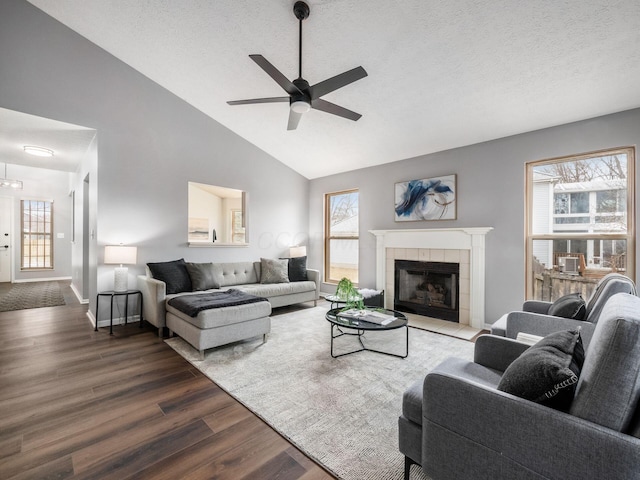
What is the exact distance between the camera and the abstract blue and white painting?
441 cm

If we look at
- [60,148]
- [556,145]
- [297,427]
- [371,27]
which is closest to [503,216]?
[556,145]

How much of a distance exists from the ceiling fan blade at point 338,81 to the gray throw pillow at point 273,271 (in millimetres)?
3179

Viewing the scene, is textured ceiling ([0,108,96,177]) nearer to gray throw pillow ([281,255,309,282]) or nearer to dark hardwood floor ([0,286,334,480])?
dark hardwood floor ([0,286,334,480])

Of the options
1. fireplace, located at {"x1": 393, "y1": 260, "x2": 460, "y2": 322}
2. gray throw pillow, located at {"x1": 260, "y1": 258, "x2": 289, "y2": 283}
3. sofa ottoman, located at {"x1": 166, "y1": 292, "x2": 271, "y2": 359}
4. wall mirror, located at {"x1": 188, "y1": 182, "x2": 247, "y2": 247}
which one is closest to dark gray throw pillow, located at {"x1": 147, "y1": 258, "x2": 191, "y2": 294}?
sofa ottoman, located at {"x1": 166, "y1": 292, "x2": 271, "y2": 359}

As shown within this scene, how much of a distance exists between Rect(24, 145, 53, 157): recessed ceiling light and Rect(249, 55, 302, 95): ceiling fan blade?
4423 millimetres

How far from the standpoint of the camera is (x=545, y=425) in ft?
3.36

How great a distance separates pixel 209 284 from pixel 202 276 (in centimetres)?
17

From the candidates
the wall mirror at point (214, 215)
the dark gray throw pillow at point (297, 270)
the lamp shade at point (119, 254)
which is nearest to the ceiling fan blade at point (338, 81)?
the lamp shade at point (119, 254)

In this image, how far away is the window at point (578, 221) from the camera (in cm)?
319

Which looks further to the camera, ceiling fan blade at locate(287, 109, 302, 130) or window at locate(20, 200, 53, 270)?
window at locate(20, 200, 53, 270)

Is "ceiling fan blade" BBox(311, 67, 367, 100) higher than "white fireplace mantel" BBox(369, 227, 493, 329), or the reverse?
"ceiling fan blade" BBox(311, 67, 367, 100)

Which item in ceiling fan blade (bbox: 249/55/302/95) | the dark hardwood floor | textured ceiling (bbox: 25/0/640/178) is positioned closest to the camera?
the dark hardwood floor

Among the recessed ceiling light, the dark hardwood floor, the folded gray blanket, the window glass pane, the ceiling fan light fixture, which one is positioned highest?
the recessed ceiling light

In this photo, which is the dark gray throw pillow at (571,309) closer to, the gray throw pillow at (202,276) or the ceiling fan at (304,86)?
the ceiling fan at (304,86)
